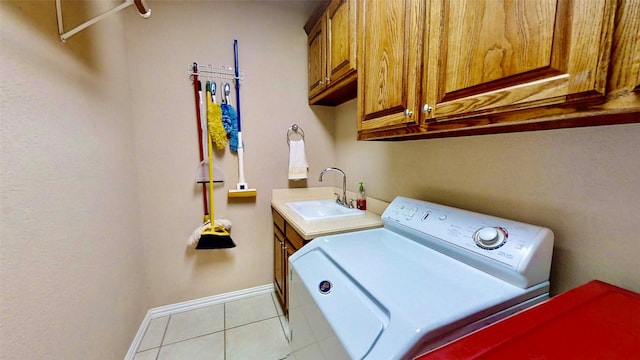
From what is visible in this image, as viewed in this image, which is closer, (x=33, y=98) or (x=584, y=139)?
(x=584, y=139)

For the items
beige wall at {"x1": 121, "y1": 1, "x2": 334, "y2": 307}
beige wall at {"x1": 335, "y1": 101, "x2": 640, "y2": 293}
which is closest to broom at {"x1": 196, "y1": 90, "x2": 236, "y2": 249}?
beige wall at {"x1": 121, "y1": 1, "x2": 334, "y2": 307}

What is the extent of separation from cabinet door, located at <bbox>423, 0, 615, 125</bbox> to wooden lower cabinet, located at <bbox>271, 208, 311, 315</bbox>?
0.99m

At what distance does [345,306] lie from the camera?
0.68 m

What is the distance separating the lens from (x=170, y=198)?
6.11 ft

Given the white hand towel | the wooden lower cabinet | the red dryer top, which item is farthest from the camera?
the white hand towel

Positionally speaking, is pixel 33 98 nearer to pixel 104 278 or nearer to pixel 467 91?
pixel 104 278

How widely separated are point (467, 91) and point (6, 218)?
4.68 ft

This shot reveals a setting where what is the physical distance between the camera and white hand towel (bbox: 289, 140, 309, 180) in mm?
2098

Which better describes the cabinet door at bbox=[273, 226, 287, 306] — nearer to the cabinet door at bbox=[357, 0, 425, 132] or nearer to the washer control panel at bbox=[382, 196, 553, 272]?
the washer control panel at bbox=[382, 196, 553, 272]

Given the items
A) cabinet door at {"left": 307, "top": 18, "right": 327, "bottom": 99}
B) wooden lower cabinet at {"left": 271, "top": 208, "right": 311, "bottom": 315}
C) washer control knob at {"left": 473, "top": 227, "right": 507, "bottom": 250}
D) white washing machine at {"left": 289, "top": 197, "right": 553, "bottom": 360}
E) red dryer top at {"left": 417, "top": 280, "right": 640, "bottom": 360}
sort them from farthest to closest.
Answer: cabinet door at {"left": 307, "top": 18, "right": 327, "bottom": 99}
wooden lower cabinet at {"left": 271, "top": 208, "right": 311, "bottom": 315}
washer control knob at {"left": 473, "top": 227, "right": 507, "bottom": 250}
white washing machine at {"left": 289, "top": 197, "right": 553, "bottom": 360}
red dryer top at {"left": 417, "top": 280, "right": 640, "bottom": 360}

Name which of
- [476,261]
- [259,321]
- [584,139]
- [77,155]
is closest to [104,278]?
[77,155]

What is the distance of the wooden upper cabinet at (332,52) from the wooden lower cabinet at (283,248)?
1.00 meters

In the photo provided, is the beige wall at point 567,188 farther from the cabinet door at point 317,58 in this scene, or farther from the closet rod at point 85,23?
the closet rod at point 85,23

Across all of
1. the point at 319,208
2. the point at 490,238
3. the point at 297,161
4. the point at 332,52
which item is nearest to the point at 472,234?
the point at 490,238
